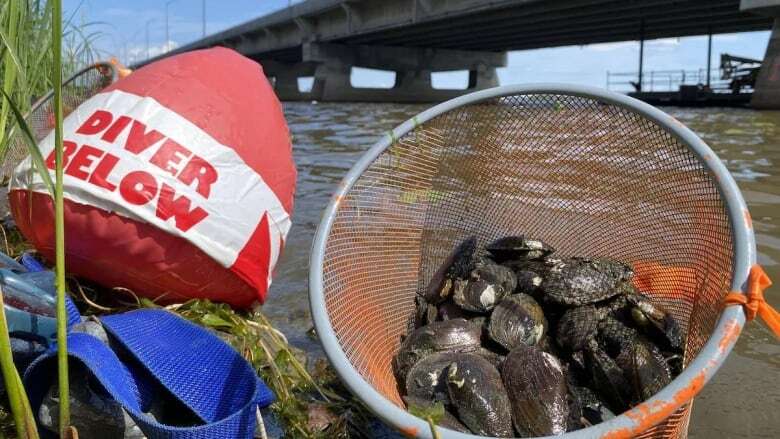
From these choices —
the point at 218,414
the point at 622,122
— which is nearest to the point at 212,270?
the point at 218,414

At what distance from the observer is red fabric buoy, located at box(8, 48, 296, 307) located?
7.70 feet

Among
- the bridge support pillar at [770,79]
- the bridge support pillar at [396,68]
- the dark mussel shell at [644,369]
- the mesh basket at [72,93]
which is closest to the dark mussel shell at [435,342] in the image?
the dark mussel shell at [644,369]

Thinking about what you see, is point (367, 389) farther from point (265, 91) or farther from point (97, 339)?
point (265, 91)

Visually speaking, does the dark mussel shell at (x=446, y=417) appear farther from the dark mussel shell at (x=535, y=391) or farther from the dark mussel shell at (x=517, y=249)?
the dark mussel shell at (x=517, y=249)

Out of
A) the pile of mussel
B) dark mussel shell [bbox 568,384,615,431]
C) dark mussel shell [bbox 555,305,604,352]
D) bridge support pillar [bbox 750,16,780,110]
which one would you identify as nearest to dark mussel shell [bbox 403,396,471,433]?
the pile of mussel

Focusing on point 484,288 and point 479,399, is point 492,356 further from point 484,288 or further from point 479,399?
point 479,399

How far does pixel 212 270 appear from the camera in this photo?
8.30 feet

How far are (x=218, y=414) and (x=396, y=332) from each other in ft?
3.30

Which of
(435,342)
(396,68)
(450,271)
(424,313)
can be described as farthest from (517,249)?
(396,68)

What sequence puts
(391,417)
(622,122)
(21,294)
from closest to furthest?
(391,417) → (21,294) → (622,122)

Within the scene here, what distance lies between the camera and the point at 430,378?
2160mm

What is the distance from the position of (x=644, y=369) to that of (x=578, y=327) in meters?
0.43

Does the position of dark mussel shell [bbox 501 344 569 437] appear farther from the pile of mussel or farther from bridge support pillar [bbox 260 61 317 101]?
bridge support pillar [bbox 260 61 317 101]

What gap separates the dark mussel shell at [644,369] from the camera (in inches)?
76.7
